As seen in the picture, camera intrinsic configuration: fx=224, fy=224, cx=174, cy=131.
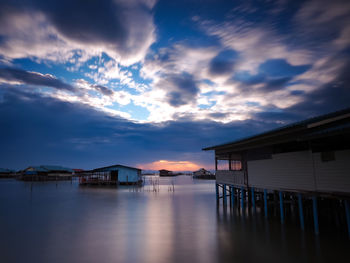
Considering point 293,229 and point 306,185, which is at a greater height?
point 306,185

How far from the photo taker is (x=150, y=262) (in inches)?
356

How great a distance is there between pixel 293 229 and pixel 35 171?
86.9m

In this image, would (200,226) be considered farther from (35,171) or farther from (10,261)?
(35,171)

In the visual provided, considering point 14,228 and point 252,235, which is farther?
point 14,228

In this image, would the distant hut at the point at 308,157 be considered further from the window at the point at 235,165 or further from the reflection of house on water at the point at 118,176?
the reflection of house on water at the point at 118,176

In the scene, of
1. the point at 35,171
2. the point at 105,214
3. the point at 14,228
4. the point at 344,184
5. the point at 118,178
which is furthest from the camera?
the point at 35,171

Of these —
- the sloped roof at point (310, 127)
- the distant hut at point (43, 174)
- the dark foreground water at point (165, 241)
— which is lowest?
the dark foreground water at point (165, 241)

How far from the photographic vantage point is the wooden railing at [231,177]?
62.1 ft

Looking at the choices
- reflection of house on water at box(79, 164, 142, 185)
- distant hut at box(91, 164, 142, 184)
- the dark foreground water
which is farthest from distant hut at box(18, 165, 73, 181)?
the dark foreground water

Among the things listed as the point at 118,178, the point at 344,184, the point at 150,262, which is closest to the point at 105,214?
the point at 150,262

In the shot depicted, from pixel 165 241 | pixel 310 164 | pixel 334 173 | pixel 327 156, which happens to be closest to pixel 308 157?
pixel 310 164

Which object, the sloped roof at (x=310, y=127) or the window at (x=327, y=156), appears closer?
the sloped roof at (x=310, y=127)

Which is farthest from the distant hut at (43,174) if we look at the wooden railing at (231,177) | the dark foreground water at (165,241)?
the wooden railing at (231,177)

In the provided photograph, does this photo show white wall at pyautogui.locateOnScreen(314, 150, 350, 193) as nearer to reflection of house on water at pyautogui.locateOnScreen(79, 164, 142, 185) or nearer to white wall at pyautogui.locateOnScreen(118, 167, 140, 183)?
reflection of house on water at pyautogui.locateOnScreen(79, 164, 142, 185)
